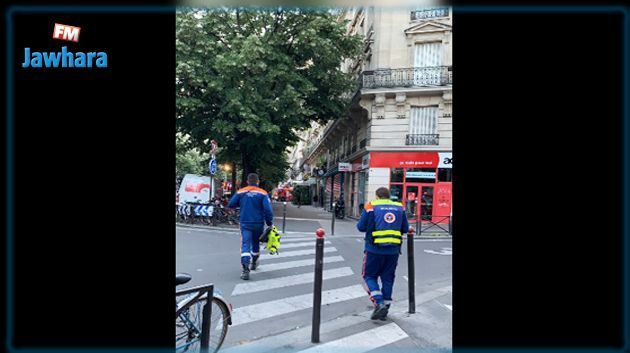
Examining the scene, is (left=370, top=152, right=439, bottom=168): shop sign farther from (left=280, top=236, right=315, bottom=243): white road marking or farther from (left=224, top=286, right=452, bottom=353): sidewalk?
(left=224, top=286, right=452, bottom=353): sidewalk

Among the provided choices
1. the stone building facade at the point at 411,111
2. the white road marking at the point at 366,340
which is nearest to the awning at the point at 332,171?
the stone building facade at the point at 411,111

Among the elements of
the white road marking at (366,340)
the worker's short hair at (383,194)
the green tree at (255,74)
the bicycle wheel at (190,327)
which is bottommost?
the white road marking at (366,340)

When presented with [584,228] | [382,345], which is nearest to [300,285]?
[382,345]

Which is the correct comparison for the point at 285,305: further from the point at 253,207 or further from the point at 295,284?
the point at 253,207

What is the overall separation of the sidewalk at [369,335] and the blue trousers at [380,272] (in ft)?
0.98

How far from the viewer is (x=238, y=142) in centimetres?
1645

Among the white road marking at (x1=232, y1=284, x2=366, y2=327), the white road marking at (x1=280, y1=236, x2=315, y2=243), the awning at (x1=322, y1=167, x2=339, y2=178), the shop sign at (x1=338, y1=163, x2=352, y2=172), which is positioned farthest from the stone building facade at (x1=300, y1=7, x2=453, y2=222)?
the white road marking at (x1=232, y1=284, x2=366, y2=327)

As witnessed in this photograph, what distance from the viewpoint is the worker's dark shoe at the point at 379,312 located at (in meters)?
4.28

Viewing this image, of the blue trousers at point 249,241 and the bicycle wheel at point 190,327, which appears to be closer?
the bicycle wheel at point 190,327

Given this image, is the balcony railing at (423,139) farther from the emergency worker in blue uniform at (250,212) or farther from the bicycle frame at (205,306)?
the bicycle frame at (205,306)
